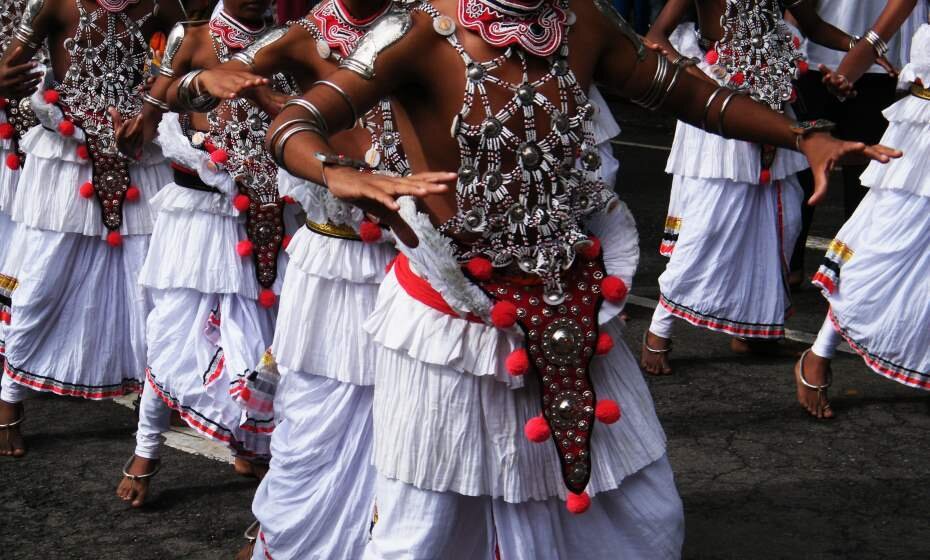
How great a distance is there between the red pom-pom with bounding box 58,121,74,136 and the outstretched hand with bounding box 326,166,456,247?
325 cm

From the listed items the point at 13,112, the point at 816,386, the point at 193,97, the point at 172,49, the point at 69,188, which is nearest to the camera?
the point at 193,97

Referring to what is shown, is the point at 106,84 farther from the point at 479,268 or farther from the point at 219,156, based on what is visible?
the point at 479,268

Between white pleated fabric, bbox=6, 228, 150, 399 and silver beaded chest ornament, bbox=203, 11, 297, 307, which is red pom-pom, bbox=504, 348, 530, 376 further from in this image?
white pleated fabric, bbox=6, 228, 150, 399

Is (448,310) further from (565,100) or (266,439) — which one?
(266,439)

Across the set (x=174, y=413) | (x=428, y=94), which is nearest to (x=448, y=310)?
(x=428, y=94)

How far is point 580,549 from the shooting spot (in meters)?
3.41

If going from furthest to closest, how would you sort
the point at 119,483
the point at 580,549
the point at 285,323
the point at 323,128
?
1. the point at 119,483
2. the point at 285,323
3. the point at 580,549
4. the point at 323,128

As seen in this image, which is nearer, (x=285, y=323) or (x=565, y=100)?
(x=565, y=100)

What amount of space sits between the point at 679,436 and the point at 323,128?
124 inches

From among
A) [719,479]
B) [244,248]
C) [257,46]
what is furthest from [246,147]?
[719,479]

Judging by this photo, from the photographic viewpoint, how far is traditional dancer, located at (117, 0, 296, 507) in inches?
188

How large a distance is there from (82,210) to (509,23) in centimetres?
314

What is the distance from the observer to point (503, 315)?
3.14m

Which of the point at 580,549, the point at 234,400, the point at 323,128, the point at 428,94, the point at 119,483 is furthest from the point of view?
the point at 119,483
